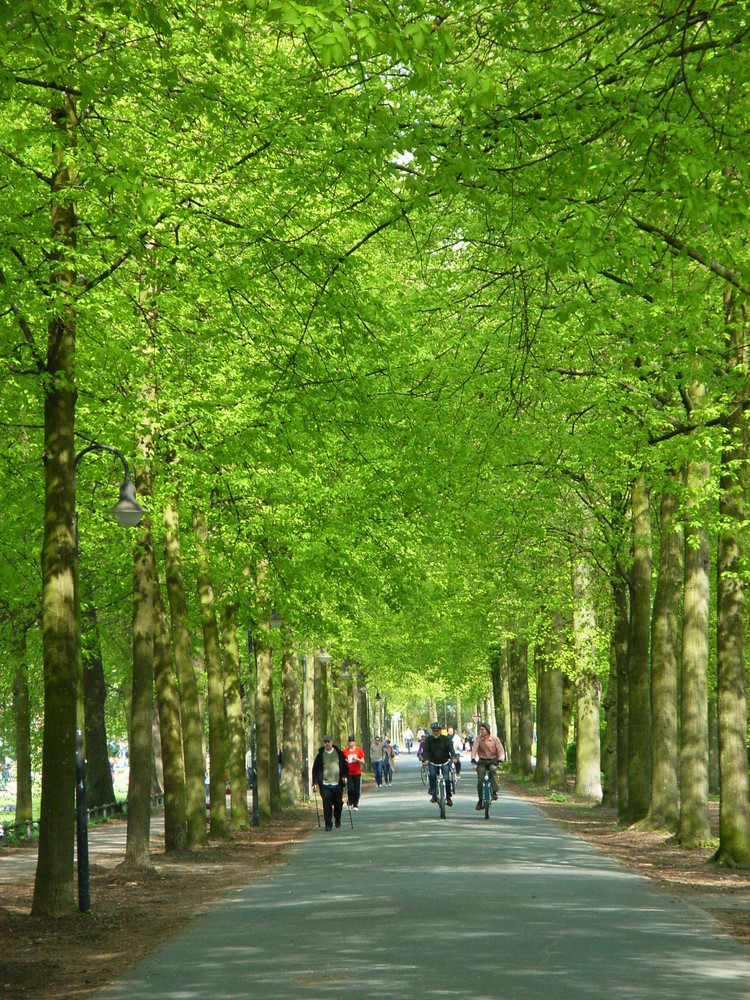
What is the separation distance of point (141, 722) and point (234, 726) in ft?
33.5

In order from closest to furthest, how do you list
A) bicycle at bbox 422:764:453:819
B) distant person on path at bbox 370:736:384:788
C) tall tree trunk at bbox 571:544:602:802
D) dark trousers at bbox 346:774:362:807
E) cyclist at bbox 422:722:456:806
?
cyclist at bbox 422:722:456:806 → bicycle at bbox 422:764:453:819 → dark trousers at bbox 346:774:362:807 → tall tree trunk at bbox 571:544:602:802 → distant person on path at bbox 370:736:384:788

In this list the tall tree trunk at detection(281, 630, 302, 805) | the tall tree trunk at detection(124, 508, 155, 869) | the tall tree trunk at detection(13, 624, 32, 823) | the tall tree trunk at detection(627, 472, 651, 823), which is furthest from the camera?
the tall tree trunk at detection(281, 630, 302, 805)

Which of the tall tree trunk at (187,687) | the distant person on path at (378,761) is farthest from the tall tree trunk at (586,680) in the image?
the distant person on path at (378,761)

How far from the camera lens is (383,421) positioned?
1739 centimetres

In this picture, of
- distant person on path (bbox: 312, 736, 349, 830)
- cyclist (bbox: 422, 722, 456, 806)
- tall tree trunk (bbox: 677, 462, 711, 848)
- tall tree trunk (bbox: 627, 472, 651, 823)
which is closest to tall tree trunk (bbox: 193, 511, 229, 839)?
distant person on path (bbox: 312, 736, 349, 830)

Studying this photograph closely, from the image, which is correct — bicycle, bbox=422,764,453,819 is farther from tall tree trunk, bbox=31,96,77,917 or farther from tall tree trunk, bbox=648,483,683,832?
tall tree trunk, bbox=31,96,77,917

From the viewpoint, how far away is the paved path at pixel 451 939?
28.7ft

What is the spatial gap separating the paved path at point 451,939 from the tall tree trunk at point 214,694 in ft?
17.3

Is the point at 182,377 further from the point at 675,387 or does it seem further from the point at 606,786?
the point at 606,786

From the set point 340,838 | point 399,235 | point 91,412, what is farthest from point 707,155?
point 340,838

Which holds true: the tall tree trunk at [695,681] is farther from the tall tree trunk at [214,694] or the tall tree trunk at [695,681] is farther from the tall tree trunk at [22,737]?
the tall tree trunk at [22,737]

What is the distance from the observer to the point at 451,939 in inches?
423

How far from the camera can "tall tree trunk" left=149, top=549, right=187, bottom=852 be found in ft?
69.5

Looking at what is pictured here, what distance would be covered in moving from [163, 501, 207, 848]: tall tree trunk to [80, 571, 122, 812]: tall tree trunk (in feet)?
26.1
